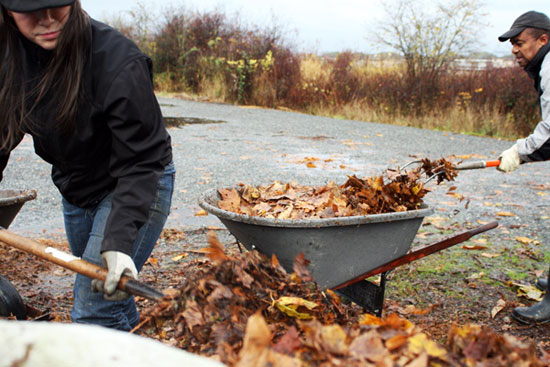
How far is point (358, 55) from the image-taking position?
17.6 m

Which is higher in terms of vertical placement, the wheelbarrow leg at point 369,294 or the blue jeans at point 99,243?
the blue jeans at point 99,243

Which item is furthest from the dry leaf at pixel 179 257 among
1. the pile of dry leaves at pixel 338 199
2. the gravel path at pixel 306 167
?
the pile of dry leaves at pixel 338 199

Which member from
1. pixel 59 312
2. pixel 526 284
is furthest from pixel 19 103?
pixel 526 284

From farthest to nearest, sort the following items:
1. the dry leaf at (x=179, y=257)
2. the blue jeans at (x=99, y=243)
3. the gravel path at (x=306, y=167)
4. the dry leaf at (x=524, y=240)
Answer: the gravel path at (x=306, y=167) → the dry leaf at (x=524, y=240) → the dry leaf at (x=179, y=257) → the blue jeans at (x=99, y=243)

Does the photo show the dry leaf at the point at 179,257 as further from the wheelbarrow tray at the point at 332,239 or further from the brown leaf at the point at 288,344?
the brown leaf at the point at 288,344

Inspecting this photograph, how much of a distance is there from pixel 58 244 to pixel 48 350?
3576mm

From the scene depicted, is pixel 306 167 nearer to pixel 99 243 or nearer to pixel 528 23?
pixel 528 23

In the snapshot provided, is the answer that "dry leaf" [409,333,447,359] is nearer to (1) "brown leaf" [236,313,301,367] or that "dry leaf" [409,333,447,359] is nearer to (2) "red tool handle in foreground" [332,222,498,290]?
(1) "brown leaf" [236,313,301,367]

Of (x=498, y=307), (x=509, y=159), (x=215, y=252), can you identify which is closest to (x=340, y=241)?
(x=215, y=252)

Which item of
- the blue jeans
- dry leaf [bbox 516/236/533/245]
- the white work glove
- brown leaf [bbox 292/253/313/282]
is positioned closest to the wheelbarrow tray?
the blue jeans

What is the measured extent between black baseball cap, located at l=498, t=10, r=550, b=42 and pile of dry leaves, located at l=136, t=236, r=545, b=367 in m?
2.61

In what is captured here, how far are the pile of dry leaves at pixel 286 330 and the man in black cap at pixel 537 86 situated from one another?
1955mm

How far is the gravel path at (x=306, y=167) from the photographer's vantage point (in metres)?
5.57

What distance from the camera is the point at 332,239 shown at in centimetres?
253
